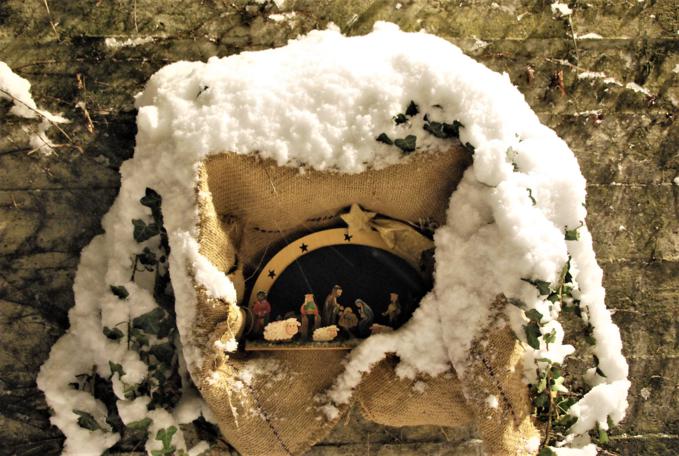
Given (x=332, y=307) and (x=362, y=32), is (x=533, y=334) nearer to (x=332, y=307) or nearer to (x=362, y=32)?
(x=332, y=307)

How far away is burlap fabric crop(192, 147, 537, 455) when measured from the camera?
6.40ft

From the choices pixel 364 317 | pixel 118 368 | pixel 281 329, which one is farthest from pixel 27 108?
pixel 364 317

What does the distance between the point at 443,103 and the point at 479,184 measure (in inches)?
11.5

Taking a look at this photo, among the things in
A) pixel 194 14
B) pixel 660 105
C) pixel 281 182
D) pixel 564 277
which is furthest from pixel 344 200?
pixel 660 105

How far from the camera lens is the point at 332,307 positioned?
2150 millimetres

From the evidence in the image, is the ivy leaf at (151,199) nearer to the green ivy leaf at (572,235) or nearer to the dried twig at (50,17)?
the dried twig at (50,17)

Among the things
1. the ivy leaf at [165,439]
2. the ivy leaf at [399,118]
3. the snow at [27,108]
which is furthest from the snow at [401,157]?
the snow at [27,108]

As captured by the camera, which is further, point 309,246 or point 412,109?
point 309,246

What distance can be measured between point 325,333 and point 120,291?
766 mm

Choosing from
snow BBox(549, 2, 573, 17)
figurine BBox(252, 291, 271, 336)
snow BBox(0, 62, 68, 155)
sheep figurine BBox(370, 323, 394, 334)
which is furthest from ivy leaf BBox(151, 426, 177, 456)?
snow BBox(549, 2, 573, 17)

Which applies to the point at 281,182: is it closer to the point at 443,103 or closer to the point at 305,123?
the point at 305,123

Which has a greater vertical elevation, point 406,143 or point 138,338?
point 406,143

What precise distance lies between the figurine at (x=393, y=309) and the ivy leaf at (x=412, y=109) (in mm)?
656

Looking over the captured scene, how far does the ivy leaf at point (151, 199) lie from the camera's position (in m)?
2.01
